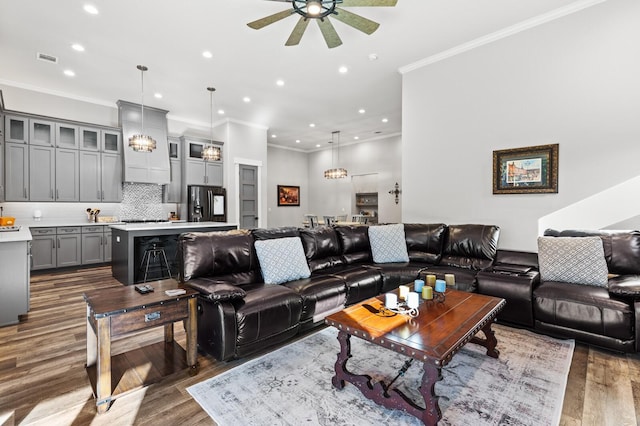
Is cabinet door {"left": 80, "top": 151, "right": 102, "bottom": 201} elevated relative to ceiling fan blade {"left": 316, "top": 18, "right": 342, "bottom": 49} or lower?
lower

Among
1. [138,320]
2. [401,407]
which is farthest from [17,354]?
[401,407]

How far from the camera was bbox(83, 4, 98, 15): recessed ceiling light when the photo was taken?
336 centimetres

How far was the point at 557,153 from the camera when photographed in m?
3.61

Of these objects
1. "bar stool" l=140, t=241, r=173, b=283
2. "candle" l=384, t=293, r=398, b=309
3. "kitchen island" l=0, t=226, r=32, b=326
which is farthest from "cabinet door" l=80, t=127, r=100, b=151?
"candle" l=384, t=293, r=398, b=309

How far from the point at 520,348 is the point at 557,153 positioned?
2.41 m

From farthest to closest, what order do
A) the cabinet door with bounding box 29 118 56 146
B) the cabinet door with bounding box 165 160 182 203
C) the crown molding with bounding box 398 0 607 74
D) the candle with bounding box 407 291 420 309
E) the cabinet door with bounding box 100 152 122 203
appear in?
the cabinet door with bounding box 165 160 182 203 < the cabinet door with bounding box 100 152 122 203 < the cabinet door with bounding box 29 118 56 146 < the crown molding with bounding box 398 0 607 74 < the candle with bounding box 407 291 420 309

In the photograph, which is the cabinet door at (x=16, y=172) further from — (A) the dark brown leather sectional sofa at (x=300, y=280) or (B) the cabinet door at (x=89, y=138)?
(A) the dark brown leather sectional sofa at (x=300, y=280)

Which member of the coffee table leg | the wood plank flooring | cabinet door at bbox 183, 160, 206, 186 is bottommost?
the wood plank flooring

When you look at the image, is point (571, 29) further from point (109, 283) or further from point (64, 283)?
point (64, 283)

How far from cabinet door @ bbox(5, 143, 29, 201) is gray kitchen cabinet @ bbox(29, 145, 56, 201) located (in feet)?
0.21

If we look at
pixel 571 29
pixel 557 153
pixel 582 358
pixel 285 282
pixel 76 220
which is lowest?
pixel 582 358

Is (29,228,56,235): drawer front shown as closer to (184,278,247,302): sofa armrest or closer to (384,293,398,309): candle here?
(184,278,247,302): sofa armrest

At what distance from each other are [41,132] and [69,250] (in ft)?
7.41

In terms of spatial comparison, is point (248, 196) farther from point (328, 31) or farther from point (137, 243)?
point (328, 31)
